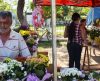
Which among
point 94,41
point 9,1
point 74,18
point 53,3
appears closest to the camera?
point 53,3

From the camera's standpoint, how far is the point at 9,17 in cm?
487

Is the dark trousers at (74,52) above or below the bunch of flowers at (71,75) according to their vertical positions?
below

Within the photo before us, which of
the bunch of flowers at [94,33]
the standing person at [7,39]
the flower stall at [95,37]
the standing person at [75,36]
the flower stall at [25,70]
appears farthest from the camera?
the bunch of flowers at [94,33]

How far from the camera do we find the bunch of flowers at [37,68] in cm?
398

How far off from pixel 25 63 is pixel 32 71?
0.20m

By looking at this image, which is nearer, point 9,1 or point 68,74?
point 68,74

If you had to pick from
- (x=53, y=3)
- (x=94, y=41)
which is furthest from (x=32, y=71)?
(x=94, y=41)

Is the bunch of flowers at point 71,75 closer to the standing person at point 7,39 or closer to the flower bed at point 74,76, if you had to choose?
the flower bed at point 74,76

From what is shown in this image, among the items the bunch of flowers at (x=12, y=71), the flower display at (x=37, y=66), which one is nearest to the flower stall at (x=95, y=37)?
the flower display at (x=37, y=66)

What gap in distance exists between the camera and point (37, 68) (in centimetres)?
411

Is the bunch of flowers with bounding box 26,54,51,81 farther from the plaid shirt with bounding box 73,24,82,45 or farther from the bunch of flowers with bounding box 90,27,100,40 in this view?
the bunch of flowers with bounding box 90,27,100,40

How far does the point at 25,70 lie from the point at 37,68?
0.14 meters

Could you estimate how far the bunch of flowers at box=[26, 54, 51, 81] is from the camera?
13.1 feet

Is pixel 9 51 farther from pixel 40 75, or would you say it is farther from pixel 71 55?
pixel 71 55
